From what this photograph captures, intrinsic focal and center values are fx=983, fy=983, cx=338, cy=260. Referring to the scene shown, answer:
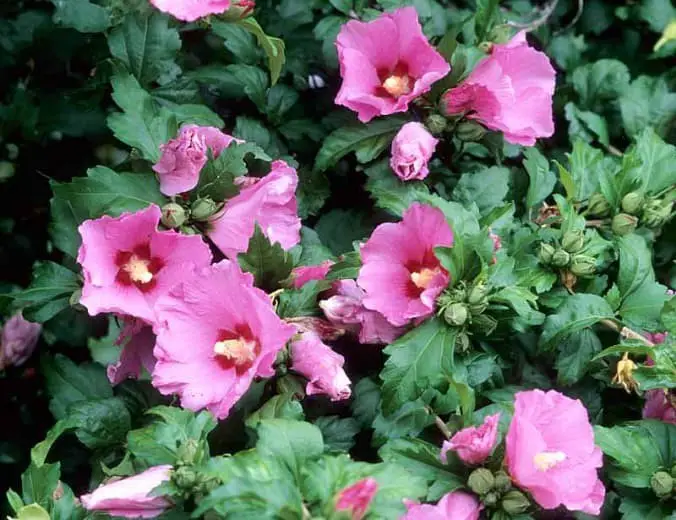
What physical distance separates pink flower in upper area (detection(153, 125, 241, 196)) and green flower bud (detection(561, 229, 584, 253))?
491mm

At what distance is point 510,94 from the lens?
4.64 feet

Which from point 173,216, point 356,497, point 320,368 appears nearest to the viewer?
point 356,497

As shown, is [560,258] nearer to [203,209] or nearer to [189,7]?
[203,209]

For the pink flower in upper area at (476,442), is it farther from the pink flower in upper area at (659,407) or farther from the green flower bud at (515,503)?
the pink flower in upper area at (659,407)

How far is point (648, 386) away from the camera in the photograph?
3.93 ft

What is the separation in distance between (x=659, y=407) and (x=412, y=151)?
48 centimetres

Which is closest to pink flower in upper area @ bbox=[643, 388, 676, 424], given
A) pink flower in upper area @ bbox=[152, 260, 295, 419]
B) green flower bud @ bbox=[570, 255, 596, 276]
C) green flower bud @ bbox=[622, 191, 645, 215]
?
green flower bud @ bbox=[570, 255, 596, 276]

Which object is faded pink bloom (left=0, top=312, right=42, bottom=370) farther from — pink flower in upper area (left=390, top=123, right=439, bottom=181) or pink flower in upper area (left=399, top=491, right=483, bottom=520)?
pink flower in upper area (left=399, top=491, right=483, bottom=520)

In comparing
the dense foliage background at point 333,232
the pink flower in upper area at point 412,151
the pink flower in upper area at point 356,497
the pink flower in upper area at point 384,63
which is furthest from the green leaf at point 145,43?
the pink flower in upper area at point 356,497

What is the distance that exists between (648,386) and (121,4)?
930mm

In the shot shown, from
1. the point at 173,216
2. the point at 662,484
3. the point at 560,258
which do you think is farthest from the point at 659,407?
the point at 173,216

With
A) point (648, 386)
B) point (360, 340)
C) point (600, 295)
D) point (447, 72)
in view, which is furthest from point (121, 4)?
point (648, 386)

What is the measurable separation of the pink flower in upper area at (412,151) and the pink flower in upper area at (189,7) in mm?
312

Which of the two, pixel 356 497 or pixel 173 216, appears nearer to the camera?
pixel 356 497
